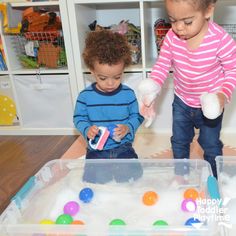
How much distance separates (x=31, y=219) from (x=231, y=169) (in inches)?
21.2

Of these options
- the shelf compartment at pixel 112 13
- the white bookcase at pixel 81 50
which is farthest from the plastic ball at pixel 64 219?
the shelf compartment at pixel 112 13

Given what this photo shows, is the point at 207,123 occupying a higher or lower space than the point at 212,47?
lower

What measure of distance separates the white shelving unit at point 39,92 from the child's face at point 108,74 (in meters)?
0.56

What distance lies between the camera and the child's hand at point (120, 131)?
941 mm

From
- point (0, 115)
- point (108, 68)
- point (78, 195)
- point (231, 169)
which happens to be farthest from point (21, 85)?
point (231, 169)

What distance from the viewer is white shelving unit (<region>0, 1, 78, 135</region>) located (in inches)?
60.9

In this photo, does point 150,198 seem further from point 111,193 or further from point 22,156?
point 22,156

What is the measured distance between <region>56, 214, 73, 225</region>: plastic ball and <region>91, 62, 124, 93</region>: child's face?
41 cm

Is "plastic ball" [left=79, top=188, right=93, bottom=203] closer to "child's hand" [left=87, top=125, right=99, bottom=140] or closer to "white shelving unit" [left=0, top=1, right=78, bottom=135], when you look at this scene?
"child's hand" [left=87, top=125, right=99, bottom=140]

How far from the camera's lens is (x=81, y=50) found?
4.81 ft

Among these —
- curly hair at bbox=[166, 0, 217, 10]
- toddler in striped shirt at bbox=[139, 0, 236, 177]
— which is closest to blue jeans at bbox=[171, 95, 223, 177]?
toddler in striped shirt at bbox=[139, 0, 236, 177]

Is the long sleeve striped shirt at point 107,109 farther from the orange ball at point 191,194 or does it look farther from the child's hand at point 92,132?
the orange ball at point 191,194

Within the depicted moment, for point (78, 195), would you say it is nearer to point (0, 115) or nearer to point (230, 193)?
point (230, 193)

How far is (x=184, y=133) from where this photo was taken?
3.43ft
